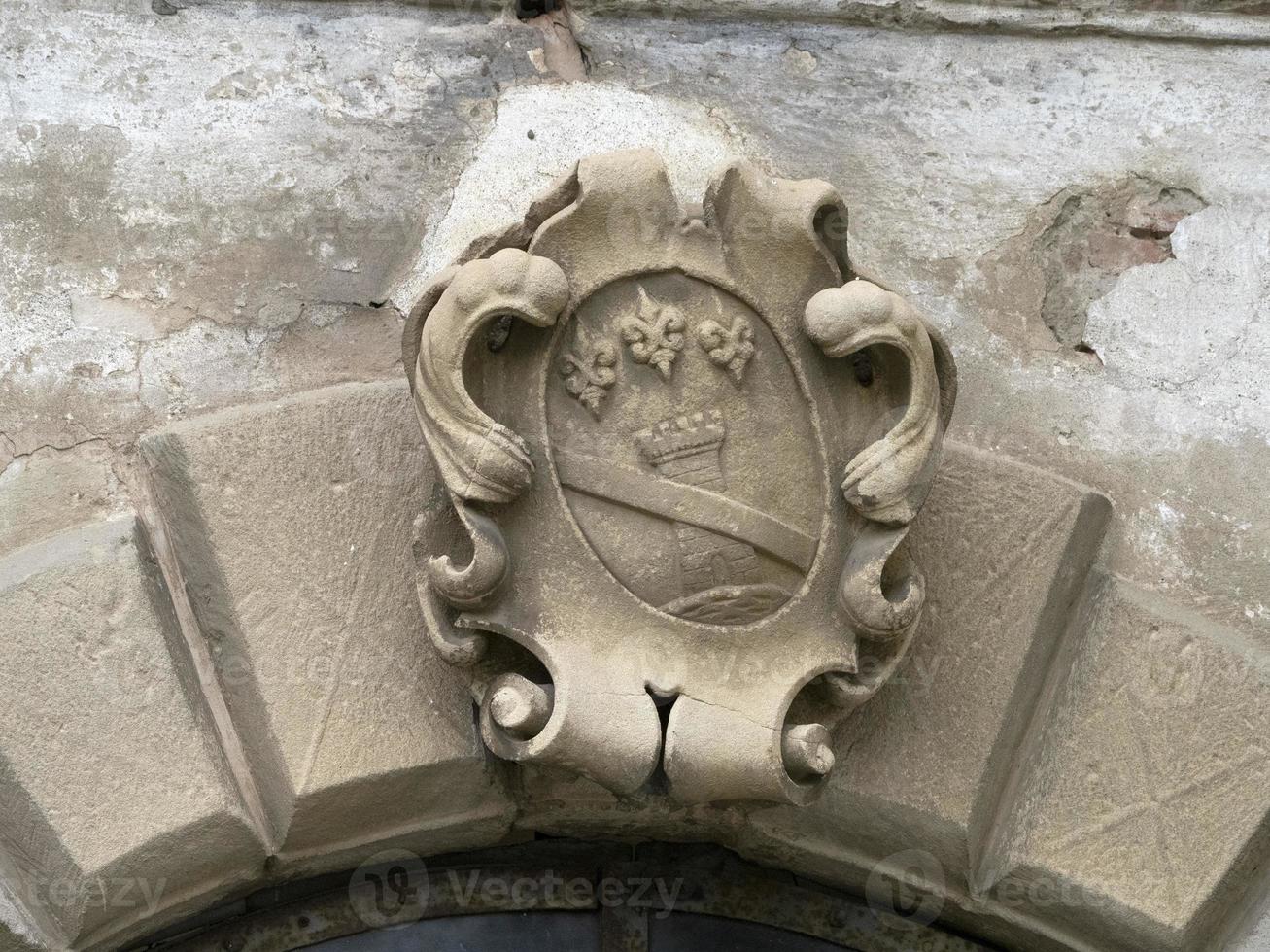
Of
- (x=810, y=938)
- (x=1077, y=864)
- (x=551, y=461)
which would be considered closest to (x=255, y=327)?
(x=551, y=461)

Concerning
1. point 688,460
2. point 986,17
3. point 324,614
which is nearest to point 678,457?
point 688,460

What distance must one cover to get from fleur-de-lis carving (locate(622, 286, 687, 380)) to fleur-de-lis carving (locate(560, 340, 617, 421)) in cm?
3

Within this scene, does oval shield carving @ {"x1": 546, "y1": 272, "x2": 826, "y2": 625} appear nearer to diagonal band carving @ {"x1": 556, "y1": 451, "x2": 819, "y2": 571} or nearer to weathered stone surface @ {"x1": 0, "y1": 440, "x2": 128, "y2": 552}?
diagonal band carving @ {"x1": 556, "y1": 451, "x2": 819, "y2": 571}

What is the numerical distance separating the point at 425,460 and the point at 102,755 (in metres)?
0.49

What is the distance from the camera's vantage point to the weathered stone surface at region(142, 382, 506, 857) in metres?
2.00

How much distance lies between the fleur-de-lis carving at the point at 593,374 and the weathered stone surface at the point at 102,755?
541 millimetres

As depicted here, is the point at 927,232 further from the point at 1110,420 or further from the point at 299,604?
the point at 299,604

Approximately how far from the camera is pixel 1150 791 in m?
2.06

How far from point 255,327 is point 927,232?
0.85 metres

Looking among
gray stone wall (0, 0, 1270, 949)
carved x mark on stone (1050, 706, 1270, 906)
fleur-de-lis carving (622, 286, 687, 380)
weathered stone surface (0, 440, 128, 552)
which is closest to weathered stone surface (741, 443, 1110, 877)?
gray stone wall (0, 0, 1270, 949)

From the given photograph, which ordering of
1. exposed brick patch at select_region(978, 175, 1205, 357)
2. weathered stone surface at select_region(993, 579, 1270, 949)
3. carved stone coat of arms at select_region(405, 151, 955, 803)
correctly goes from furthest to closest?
exposed brick patch at select_region(978, 175, 1205, 357), weathered stone surface at select_region(993, 579, 1270, 949), carved stone coat of arms at select_region(405, 151, 955, 803)

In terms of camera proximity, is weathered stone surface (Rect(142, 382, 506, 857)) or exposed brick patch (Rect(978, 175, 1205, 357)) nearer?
weathered stone surface (Rect(142, 382, 506, 857))

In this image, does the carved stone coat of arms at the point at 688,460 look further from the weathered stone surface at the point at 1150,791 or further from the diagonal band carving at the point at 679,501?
the weathered stone surface at the point at 1150,791

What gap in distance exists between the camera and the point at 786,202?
1.95 metres
